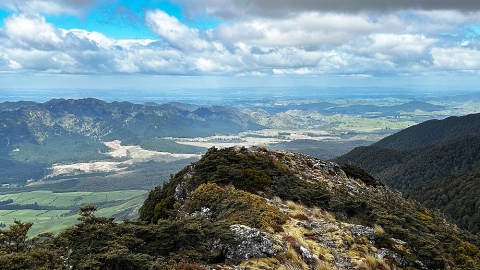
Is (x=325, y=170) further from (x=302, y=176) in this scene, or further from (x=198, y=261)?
(x=198, y=261)

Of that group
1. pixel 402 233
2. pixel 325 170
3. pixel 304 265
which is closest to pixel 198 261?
pixel 304 265

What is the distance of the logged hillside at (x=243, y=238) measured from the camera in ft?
51.4

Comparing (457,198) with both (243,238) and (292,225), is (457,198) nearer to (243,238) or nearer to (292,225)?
(292,225)

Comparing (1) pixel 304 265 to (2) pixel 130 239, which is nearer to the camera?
(2) pixel 130 239

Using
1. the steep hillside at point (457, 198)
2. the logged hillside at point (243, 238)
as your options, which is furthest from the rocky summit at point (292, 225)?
the steep hillside at point (457, 198)

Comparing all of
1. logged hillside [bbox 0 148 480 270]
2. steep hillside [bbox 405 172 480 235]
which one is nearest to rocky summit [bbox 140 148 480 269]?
logged hillside [bbox 0 148 480 270]

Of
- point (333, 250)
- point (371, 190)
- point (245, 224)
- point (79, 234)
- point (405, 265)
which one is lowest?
point (371, 190)

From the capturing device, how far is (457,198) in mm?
148375

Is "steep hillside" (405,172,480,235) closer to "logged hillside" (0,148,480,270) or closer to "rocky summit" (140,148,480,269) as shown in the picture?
"rocky summit" (140,148,480,269)

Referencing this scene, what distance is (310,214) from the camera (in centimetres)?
2995

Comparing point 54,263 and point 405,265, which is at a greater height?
point 54,263

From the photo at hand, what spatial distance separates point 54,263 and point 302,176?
37457 mm

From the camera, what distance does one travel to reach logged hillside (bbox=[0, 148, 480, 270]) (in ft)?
51.4

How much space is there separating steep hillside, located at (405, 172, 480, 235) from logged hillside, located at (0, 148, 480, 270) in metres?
119
